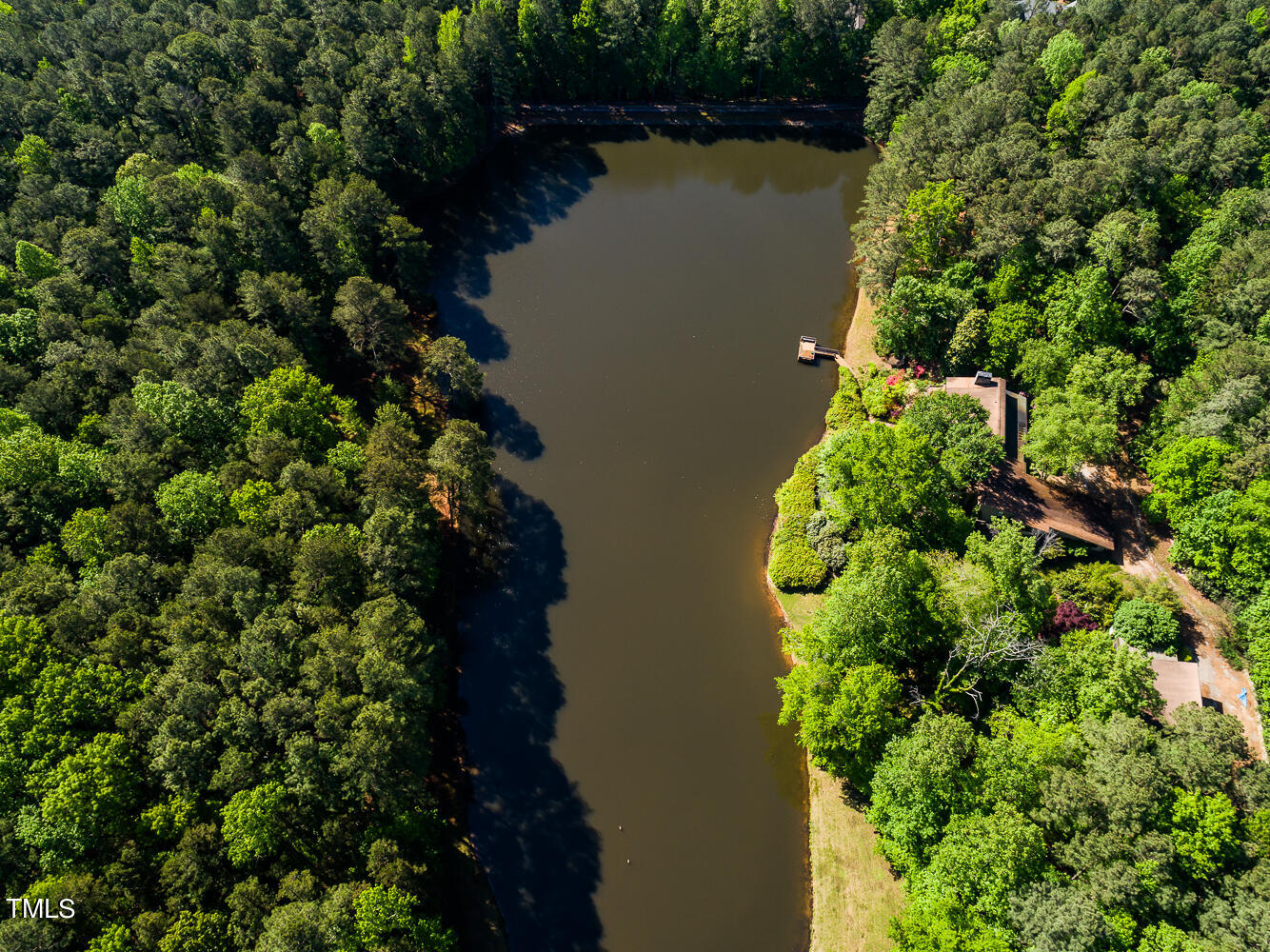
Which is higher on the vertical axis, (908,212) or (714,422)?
(908,212)

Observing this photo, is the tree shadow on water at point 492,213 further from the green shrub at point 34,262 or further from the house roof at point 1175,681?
the house roof at point 1175,681

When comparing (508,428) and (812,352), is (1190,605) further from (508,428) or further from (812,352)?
(508,428)

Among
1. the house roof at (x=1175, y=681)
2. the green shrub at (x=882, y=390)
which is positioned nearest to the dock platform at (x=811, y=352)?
the green shrub at (x=882, y=390)

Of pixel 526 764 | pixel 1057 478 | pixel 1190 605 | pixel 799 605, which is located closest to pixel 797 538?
pixel 799 605

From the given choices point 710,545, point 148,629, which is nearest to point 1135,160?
point 710,545

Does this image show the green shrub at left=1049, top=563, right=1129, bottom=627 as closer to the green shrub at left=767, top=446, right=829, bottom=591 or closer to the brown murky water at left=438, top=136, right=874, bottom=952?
the green shrub at left=767, top=446, right=829, bottom=591

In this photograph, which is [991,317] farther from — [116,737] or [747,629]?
[116,737]
